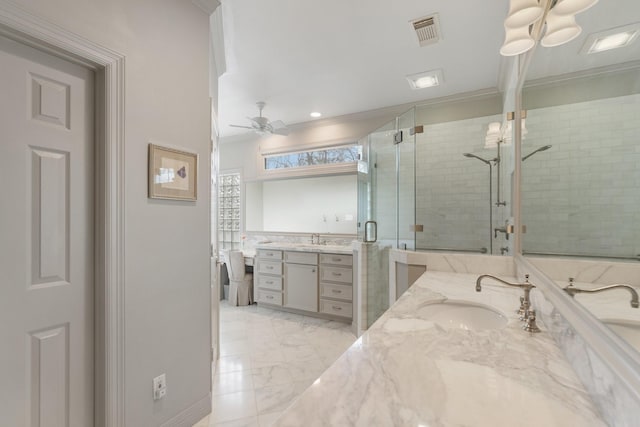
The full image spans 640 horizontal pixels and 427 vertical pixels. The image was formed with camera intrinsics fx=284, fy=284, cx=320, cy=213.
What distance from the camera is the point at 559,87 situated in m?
1.12

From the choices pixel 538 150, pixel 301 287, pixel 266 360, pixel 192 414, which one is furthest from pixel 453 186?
pixel 192 414

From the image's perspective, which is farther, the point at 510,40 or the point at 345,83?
the point at 345,83

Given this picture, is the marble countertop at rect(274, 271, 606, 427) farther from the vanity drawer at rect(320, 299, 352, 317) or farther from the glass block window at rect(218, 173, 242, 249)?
the glass block window at rect(218, 173, 242, 249)

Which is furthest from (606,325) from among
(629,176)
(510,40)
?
(510,40)

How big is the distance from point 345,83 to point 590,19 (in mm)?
2298

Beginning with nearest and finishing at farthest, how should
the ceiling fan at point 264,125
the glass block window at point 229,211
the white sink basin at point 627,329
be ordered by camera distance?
the white sink basin at point 627,329
the ceiling fan at point 264,125
the glass block window at point 229,211

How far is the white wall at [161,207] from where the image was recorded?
135 cm

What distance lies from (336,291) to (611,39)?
10.1ft

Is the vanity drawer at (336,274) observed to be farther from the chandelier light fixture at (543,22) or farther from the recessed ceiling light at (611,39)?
the recessed ceiling light at (611,39)

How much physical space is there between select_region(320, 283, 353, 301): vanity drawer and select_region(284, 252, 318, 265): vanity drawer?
0.32m

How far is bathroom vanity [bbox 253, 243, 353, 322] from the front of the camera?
341cm

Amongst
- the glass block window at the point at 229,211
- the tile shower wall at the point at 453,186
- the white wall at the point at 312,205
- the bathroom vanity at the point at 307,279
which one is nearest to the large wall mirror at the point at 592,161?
the tile shower wall at the point at 453,186

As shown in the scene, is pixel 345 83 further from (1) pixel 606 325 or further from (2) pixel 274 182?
(1) pixel 606 325

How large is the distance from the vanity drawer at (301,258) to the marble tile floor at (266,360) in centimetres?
70
